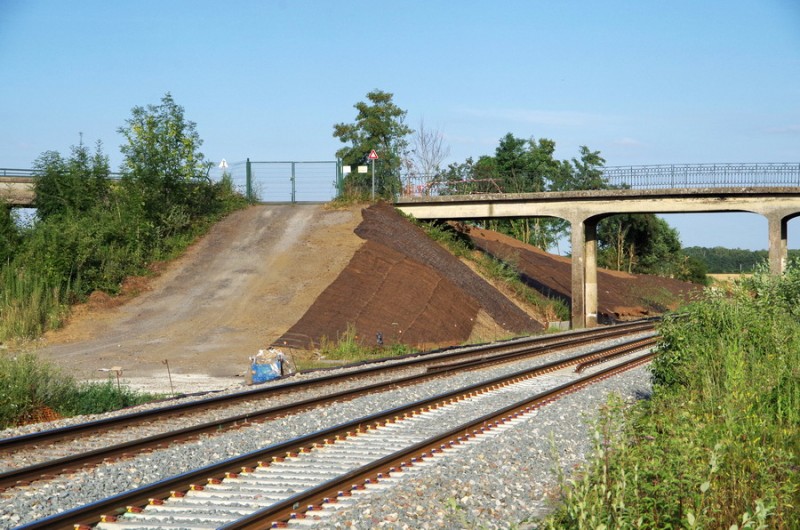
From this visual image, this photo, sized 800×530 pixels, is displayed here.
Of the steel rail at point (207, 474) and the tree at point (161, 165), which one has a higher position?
the tree at point (161, 165)

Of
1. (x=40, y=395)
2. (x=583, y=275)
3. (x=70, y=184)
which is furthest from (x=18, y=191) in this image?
(x=40, y=395)

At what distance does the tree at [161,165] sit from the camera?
37.9m

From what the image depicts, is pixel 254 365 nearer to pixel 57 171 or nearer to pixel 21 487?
pixel 21 487

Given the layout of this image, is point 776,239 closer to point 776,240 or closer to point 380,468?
point 776,240

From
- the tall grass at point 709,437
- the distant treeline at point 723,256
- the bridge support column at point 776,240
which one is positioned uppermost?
the bridge support column at point 776,240

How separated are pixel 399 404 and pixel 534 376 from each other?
5659 mm

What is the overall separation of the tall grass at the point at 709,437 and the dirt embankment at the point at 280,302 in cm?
1088

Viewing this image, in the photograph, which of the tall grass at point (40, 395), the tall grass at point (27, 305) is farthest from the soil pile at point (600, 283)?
the tall grass at point (40, 395)

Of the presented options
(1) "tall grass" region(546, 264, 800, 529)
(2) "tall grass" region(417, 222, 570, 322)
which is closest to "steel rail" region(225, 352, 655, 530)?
(1) "tall grass" region(546, 264, 800, 529)

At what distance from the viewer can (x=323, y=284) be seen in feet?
104

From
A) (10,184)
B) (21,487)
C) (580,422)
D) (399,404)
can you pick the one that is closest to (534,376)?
(399,404)

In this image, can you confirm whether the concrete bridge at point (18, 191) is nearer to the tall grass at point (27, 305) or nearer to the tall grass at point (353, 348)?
the tall grass at point (27, 305)

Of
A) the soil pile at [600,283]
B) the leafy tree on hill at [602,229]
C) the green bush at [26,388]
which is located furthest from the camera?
the leafy tree on hill at [602,229]

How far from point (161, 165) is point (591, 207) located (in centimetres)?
1940
